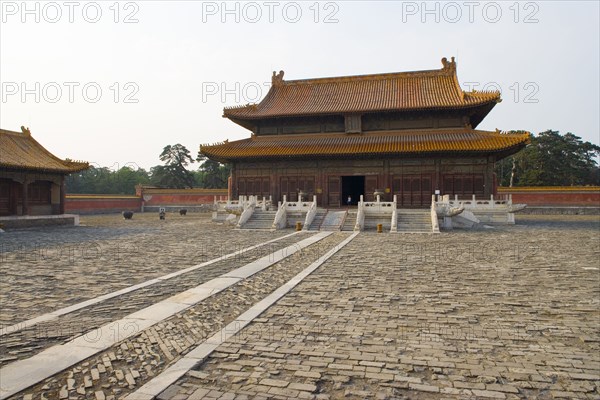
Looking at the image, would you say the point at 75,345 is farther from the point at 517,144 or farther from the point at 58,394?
the point at 517,144

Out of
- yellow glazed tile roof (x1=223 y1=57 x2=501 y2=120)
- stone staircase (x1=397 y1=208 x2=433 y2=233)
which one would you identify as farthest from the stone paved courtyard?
yellow glazed tile roof (x1=223 y1=57 x2=501 y2=120)

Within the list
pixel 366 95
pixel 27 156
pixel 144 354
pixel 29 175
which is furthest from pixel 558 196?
pixel 27 156

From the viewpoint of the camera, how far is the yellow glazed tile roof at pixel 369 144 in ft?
83.4

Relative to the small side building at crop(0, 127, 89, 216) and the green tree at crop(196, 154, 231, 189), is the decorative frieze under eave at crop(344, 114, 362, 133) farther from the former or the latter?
the green tree at crop(196, 154, 231, 189)

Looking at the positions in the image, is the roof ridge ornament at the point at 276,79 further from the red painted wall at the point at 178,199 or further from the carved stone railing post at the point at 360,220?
the red painted wall at the point at 178,199

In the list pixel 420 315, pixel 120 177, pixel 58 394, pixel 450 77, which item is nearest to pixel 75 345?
pixel 58 394

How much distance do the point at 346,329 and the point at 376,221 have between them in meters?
18.1

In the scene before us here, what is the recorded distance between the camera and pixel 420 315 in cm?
618

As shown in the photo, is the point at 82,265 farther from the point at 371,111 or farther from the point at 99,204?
the point at 99,204

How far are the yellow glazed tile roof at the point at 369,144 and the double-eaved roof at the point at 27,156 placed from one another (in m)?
9.91

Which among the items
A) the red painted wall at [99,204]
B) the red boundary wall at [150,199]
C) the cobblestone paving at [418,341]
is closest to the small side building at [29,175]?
the red painted wall at [99,204]

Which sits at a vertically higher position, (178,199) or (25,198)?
(25,198)

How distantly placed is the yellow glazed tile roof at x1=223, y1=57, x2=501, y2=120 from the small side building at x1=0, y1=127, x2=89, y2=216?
13263 millimetres

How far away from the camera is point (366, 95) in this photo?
103 ft
